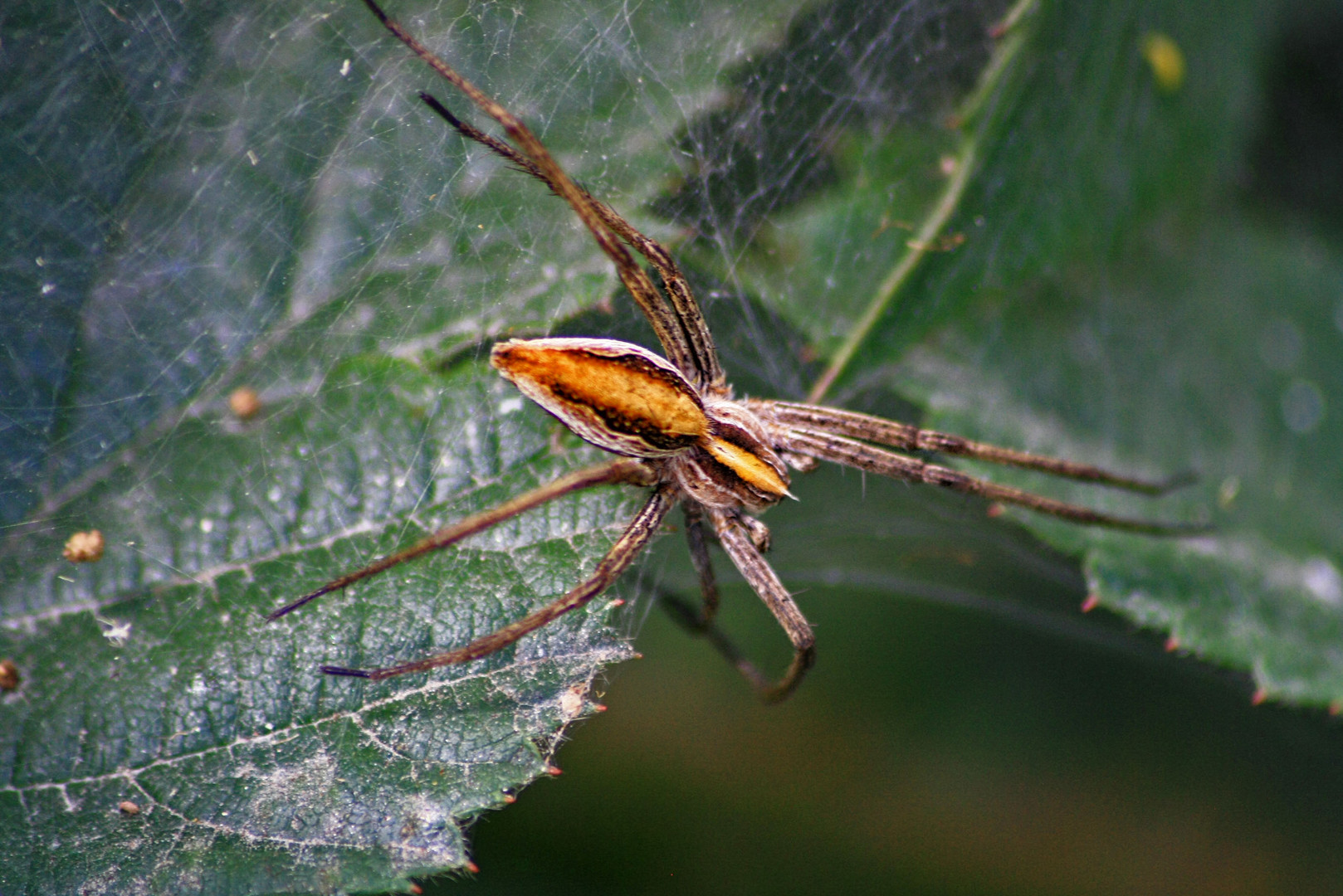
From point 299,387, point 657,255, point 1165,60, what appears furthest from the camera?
point 1165,60

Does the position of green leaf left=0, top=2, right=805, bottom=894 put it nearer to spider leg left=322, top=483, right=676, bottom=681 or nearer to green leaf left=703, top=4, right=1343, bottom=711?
spider leg left=322, top=483, right=676, bottom=681

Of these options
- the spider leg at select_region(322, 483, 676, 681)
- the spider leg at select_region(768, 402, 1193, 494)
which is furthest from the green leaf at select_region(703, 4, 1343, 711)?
the spider leg at select_region(322, 483, 676, 681)

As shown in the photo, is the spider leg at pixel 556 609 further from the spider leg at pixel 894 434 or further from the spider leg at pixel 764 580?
the spider leg at pixel 894 434

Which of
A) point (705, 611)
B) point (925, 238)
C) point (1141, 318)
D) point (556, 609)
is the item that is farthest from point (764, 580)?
point (1141, 318)

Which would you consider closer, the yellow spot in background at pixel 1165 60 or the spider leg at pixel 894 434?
the spider leg at pixel 894 434

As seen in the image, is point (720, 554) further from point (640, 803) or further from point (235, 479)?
point (235, 479)

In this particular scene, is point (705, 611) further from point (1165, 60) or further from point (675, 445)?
point (1165, 60)

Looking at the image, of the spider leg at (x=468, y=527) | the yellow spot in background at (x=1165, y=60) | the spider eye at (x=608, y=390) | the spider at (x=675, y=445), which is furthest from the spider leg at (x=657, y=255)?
the yellow spot in background at (x=1165, y=60)
